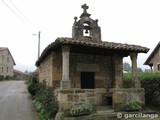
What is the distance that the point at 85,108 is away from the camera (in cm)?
945

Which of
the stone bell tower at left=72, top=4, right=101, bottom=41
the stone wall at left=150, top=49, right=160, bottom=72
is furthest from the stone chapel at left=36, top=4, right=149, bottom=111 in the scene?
the stone wall at left=150, top=49, right=160, bottom=72

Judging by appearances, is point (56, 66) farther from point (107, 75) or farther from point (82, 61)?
point (107, 75)

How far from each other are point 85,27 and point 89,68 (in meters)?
2.39

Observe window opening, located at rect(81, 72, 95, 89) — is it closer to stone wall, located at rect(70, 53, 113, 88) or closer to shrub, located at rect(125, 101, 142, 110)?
stone wall, located at rect(70, 53, 113, 88)

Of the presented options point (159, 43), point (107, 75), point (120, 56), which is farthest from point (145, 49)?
point (159, 43)

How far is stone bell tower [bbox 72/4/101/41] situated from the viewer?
12.6m

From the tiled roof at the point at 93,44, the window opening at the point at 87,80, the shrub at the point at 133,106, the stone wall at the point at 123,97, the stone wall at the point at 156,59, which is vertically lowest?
the shrub at the point at 133,106

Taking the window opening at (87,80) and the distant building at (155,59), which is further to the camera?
the distant building at (155,59)

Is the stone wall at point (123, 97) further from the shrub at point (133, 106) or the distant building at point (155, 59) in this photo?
the distant building at point (155, 59)

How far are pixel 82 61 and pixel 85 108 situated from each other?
Answer: 9.81ft

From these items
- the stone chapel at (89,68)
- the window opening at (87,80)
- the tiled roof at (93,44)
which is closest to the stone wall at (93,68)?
the stone chapel at (89,68)

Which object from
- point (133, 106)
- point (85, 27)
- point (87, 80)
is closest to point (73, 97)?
point (133, 106)

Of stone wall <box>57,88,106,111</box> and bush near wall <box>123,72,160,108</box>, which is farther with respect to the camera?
bush near wall <box>123,72,160,108</box>

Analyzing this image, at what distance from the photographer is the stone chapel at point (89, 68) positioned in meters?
9.82
